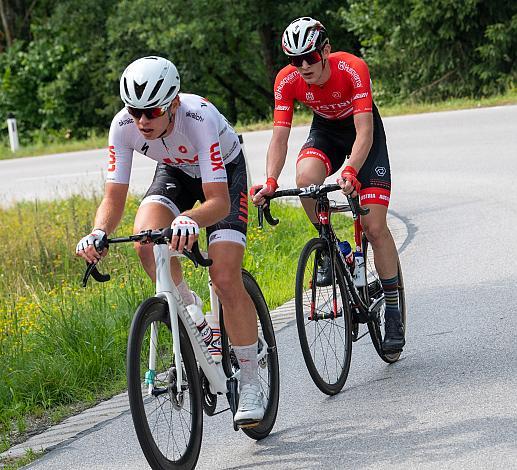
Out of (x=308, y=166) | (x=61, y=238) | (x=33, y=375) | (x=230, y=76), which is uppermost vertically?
(x=308, y=166)

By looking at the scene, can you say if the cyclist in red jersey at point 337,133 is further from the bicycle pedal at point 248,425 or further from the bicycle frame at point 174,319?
the bicycle frame at point 174,319

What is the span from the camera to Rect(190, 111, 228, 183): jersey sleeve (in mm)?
5512

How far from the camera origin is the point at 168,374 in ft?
17.3

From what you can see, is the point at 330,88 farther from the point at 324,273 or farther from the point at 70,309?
the point at 70,309

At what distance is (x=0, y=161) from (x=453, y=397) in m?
22.2

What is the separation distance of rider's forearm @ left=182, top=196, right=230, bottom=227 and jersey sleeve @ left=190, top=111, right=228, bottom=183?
11 cm

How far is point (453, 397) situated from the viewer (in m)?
6.20

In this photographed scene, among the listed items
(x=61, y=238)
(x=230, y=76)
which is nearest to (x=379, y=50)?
(x=230, y=76)

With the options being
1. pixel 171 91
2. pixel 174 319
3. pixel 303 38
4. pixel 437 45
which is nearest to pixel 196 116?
pixel 171 91

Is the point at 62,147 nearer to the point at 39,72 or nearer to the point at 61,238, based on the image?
the point at 39,72

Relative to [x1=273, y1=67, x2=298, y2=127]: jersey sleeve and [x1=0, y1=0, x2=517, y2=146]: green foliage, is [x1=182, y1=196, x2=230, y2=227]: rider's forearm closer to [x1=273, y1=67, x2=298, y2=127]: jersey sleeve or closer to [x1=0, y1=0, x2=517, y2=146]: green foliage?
[x1=273, y1=67, x2=298, y2=127]: jersey sleeve

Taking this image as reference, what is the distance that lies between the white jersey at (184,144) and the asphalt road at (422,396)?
4.46ft

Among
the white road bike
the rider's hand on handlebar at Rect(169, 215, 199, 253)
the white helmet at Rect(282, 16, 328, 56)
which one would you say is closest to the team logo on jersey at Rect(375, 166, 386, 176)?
the white helmet at Rect(282, 16, 328, 56)

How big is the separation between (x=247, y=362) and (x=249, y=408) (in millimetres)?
251
